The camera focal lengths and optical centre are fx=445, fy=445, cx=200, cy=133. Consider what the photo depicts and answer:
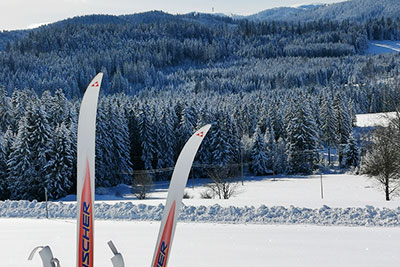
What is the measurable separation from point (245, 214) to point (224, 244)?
11.3 ft

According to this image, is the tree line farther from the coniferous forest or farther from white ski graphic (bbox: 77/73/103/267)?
white ski graphic (bbox: 77/73/103/267)

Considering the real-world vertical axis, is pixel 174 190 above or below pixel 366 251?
above

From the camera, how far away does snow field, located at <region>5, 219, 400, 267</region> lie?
384 inches

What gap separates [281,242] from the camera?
37.9ft

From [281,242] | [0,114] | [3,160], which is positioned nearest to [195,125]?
[0,114]

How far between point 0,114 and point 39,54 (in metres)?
131

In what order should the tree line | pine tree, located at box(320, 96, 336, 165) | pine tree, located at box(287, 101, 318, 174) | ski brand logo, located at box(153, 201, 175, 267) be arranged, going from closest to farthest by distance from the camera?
ski brand logo, located at box(153, 201, 175, 267) < the tree line < pine tree, located at box(287, 101, 318, 174) < pine tree, located at box(320, 96, 336, 165)

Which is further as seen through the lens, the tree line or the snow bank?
the tree line

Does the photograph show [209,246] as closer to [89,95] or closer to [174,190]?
[174,190]

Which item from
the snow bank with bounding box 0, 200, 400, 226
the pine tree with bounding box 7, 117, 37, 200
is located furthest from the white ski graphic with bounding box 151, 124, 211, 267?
the pine tree with bounding box 7, 117, 37, 200

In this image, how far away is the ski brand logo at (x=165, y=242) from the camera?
19.8 feet

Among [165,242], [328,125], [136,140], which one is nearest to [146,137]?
[136,140]

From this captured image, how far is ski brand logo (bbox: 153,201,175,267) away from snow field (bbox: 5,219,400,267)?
11.8 ft

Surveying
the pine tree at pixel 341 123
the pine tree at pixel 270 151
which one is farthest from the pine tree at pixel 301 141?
the pine tree at pixel 341 123
